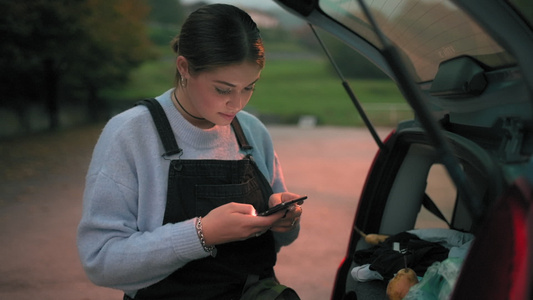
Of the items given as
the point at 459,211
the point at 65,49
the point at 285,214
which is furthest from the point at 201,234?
the point at 65,49

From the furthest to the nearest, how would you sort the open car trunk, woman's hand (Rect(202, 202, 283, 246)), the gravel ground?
the gravel ground
woman's hand (Rect(202, 202, 283, 246))
the open car trunk

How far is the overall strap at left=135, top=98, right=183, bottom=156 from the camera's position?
1.70 meters

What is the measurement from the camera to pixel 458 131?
62.1 inches

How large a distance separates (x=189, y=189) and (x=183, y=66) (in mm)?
369

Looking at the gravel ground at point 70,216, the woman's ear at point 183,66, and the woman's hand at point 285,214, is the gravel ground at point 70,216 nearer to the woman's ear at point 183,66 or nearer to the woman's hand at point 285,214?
the woman's hand at point 285,214

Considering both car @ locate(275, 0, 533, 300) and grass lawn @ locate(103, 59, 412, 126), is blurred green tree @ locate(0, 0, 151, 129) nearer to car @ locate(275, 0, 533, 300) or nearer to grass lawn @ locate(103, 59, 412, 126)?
car @ locate(275, 0, 533, 300)

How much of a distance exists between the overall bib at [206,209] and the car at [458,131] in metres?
0.40

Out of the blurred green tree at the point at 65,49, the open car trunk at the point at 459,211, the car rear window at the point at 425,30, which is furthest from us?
the blurred green tree at the point at 65,49

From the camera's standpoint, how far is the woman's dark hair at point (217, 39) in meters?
1.66

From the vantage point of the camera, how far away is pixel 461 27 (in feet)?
4.79

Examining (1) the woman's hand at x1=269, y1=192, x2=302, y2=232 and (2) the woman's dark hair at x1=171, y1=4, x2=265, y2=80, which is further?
(1) the woman's hand at x1=269, y1=192, x2=302, y2=232

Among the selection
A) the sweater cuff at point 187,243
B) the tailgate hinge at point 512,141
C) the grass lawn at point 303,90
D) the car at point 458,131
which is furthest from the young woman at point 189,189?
the grass lawn at point 303,90

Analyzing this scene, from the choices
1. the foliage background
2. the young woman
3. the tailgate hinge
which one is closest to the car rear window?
the tailgate hinge

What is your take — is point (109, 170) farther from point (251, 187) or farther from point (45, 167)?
point (45, 167)
